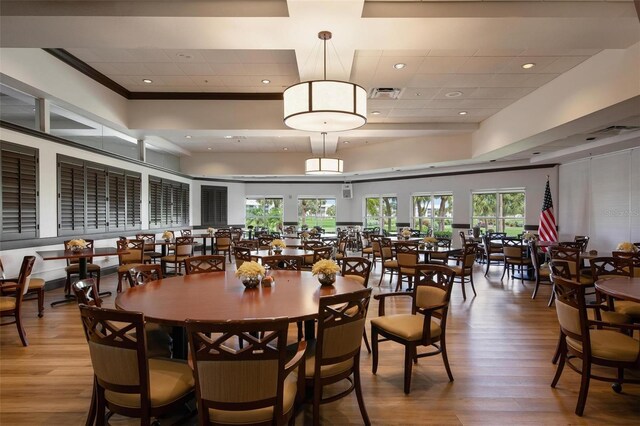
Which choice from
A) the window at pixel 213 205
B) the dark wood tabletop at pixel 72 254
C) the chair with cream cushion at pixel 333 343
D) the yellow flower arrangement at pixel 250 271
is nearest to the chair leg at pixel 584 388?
the chair with cream cushion at pixel 333 343

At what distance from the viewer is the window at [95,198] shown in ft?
21.1

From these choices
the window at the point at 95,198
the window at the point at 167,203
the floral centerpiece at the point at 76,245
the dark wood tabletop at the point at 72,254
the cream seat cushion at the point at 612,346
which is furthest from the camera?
the window at the point at 167,203

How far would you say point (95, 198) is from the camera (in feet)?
23.9

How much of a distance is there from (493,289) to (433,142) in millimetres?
4483

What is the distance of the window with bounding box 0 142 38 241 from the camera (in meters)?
5.14

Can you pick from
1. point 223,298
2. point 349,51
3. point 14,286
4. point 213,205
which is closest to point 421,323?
point 223,298

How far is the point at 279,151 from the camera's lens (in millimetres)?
11797

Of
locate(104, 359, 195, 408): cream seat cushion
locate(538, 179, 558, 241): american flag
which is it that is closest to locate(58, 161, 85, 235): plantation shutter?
locate(104, 359, 195, 408): cream seat cushion

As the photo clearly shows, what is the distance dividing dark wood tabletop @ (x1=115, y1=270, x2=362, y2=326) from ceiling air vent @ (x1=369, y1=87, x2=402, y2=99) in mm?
4041

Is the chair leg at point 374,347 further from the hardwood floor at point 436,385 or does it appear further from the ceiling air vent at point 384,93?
the ceiling air vent at point 384,93

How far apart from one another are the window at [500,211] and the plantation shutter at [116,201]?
409 inches

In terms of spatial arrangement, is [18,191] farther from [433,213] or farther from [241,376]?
[433,213]

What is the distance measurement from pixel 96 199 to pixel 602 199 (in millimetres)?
11647

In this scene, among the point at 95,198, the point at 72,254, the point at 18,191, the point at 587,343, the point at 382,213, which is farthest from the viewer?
the point at 382,213
